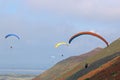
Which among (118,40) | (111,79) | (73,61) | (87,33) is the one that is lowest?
(111,79)

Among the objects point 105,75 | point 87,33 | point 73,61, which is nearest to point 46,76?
point 73,61

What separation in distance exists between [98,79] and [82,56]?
107150mm

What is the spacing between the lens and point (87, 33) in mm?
57125

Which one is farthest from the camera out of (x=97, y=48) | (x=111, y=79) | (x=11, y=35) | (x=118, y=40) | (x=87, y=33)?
(x=97, y=48)

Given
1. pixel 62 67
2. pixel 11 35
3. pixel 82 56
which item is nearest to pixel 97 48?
pixel 82 56

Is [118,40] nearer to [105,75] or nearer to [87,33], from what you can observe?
[87,33]

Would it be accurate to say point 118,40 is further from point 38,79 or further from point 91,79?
point 91,79

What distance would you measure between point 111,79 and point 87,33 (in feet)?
50.0

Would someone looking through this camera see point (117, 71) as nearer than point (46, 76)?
Yes

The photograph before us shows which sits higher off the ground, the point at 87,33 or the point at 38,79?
the point at 38,79

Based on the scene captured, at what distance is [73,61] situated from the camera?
14725 cm

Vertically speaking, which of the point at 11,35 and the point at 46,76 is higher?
the point at 46,76

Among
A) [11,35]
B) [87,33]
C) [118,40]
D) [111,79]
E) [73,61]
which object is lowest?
[111,79]

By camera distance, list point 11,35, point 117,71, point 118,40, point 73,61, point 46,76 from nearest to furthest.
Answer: point 117,71 < point 11,35 < point 118,40 < point 46,76 < point 73,61
